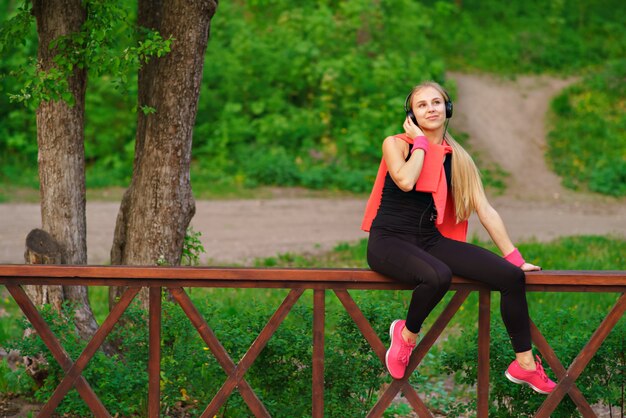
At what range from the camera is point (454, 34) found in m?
22.6

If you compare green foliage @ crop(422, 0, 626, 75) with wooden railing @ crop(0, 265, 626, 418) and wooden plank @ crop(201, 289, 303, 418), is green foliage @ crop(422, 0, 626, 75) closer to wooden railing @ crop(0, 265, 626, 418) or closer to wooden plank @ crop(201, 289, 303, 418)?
wooden railing @ crop(0, 265, 626, 418)

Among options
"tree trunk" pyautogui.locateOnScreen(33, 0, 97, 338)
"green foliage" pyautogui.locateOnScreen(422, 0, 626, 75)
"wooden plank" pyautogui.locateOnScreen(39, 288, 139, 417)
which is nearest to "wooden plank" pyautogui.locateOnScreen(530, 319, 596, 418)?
"wooden plank" pyautogui.locateOnScreen(39, 288, 139, 417)

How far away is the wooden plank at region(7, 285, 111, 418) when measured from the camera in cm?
443

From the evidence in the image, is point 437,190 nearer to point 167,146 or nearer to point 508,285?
point 508,285

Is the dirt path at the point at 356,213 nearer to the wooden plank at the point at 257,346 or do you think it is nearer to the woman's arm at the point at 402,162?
the wooden plank at the point at 257,346

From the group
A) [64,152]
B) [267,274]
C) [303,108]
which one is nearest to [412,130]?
[267,274]

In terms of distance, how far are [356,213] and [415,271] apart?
899 centimetres

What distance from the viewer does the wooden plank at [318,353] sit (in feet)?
14.4

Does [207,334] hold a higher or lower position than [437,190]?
lower

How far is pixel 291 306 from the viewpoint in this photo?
170 inches

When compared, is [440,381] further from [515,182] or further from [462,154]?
[515,182]

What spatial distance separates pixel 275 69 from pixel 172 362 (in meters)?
12.4

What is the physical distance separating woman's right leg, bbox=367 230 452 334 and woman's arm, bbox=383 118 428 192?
277 mm

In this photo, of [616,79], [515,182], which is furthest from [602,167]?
[616,79]
